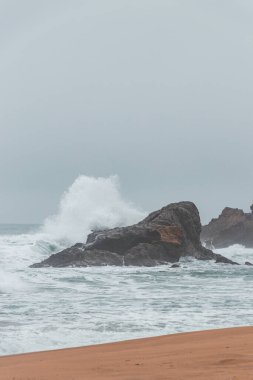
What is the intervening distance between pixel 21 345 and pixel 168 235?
2449 centimetres

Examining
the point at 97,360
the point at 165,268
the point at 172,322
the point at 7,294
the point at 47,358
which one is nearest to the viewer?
the point at 97,360

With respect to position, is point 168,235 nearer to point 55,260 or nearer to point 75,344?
point 55,260

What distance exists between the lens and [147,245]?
32938mm

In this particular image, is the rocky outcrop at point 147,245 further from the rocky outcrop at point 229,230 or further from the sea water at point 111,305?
the rocky outcrop at point 229,230

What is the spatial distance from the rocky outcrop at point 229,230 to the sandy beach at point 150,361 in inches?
2117

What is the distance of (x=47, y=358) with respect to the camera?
25.6 ft

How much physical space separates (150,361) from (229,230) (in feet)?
194

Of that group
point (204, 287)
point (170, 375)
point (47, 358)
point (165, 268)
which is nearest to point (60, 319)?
point (47, 358)

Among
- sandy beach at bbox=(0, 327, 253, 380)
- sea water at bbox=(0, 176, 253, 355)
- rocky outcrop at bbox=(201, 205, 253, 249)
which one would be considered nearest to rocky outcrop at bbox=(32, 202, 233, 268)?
sea water at bbox=(0, 176, 253, 355)

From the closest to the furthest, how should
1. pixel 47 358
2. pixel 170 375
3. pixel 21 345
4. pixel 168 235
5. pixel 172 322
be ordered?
1. pixel 170 375
2. pixel 47 358
3. pixel 21 345
4. pixel 172 322
5. pixel 168 235

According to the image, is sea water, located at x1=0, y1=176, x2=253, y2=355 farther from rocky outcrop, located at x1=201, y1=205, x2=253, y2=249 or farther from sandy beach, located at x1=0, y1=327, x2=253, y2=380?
rocky outcrop, located at x1=201, y1=205, x2=253, y2=249

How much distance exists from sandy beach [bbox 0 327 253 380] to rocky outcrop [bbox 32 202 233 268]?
20.9 meters

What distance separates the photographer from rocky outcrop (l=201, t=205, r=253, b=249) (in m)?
63.7

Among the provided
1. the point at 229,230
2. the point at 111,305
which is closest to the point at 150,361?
the point at 111,305
